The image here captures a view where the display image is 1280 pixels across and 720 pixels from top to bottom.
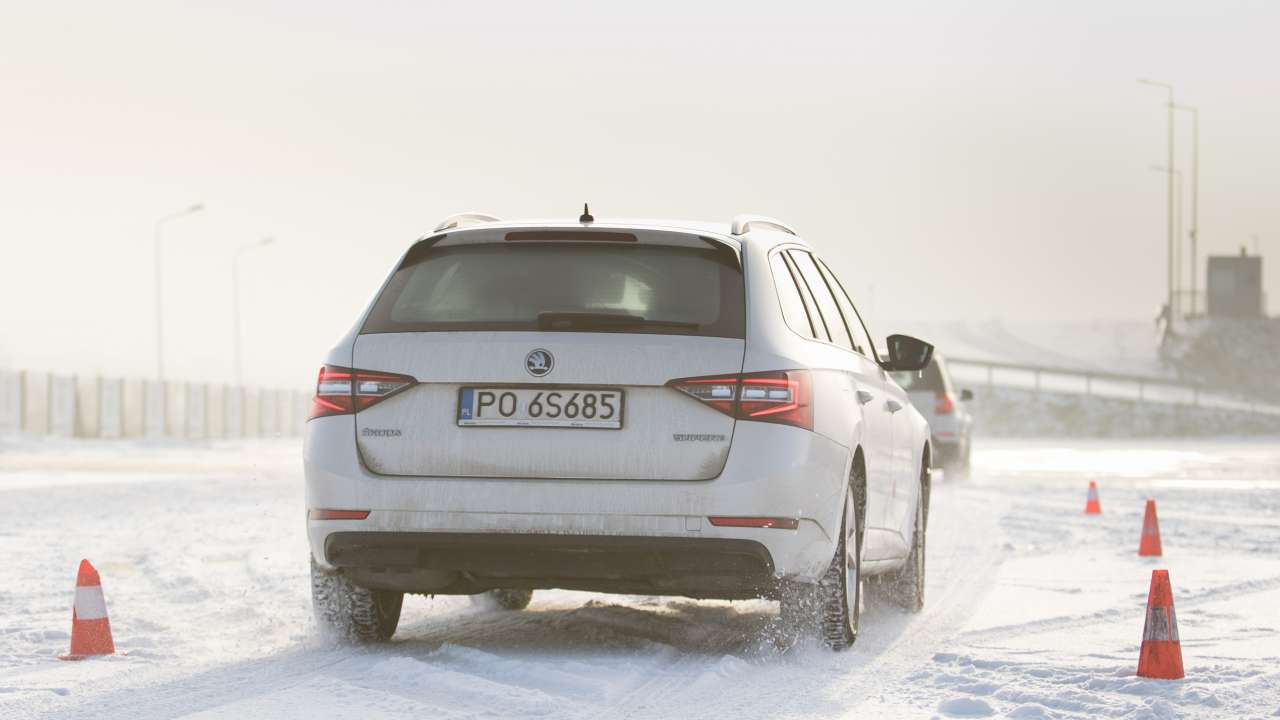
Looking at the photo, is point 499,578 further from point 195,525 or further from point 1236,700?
point 195,525

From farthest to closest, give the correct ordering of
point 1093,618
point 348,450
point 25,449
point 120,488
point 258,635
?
point 25,449 < point 120,488 < point 1093,618 < point 258,635 < point 348,450

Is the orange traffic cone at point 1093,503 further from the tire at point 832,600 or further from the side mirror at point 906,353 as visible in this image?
the tire at point 832,600

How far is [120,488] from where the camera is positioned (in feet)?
75.7

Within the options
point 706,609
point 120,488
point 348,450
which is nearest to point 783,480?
point 348,450

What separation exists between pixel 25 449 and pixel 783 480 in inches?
1620

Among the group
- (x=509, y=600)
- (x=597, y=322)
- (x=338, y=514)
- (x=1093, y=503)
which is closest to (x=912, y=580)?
(x=509, y=600)

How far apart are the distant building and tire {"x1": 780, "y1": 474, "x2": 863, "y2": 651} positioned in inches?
3706

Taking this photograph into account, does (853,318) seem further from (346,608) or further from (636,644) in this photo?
(346,608)

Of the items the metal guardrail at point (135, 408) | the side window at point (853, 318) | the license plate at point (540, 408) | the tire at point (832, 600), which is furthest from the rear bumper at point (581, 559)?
the metal guardrail at point (135, 408)

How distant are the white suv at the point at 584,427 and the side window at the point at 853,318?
138cm

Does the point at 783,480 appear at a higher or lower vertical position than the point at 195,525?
higher

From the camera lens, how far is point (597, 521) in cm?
680

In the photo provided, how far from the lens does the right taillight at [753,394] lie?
6828 millimetres

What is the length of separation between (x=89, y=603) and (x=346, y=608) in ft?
3.47
